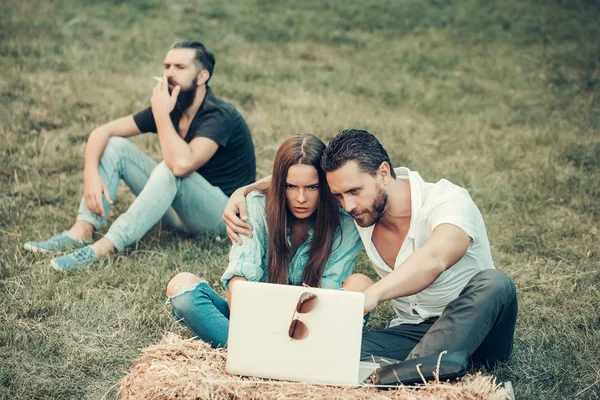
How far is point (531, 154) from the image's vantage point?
7340 millimetres

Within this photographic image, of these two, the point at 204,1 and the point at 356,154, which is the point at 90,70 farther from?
the point at 356,154

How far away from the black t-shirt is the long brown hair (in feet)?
4.92

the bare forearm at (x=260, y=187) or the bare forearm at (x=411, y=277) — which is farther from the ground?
the bare forearm at (x=260, y=187)

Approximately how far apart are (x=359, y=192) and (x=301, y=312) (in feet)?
3.13

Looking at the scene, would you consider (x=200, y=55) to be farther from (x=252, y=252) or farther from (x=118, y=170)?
(x=252, y=252)

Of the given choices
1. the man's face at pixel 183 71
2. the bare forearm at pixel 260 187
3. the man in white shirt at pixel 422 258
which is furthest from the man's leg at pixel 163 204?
the man in white shirt at pixel 422 258

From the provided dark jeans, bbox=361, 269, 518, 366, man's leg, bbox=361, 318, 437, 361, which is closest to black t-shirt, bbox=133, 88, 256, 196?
man's leg, bbox=361, 318, 437, 361

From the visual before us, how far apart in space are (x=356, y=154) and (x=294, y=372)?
123cm

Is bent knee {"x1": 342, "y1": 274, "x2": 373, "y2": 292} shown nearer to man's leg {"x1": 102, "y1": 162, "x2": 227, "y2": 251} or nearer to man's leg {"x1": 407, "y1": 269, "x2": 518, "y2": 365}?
man's leg {"x1": 407, "y1": 269, "x2": 518, "y2": 365}

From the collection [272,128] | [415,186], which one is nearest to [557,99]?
[272,128]

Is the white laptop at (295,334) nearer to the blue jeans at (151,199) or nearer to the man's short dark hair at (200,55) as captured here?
the blue jeans at (151,199)

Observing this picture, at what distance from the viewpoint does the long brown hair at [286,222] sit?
4.02 metres

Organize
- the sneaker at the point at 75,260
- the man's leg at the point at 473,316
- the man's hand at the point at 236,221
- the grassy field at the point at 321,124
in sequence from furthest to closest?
the sneaker at the point at 75,260
the grassy field at the point at 321,124
the man's hand at the point at 236,221
the man's leg at the point at 473,316

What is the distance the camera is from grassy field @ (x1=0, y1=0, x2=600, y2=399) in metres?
4.31
